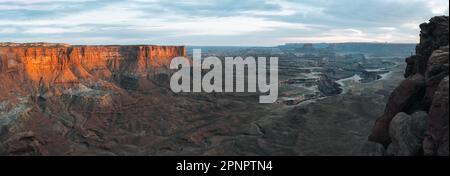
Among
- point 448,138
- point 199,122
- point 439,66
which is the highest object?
point 439,66

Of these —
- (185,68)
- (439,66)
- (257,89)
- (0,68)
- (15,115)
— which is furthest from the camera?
(185,68)

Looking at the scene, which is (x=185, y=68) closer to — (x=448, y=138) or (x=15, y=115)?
(x=15, y=115)

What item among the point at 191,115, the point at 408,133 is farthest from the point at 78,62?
the point at 408,133

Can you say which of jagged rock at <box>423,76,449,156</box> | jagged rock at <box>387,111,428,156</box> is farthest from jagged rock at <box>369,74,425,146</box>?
jagged rock at <box>423,76,449,156</box>

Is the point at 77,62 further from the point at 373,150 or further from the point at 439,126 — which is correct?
the point at 439,126

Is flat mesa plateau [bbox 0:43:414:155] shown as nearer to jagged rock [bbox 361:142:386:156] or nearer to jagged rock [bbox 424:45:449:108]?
jagged rock [bbox 361:142:386:156]
